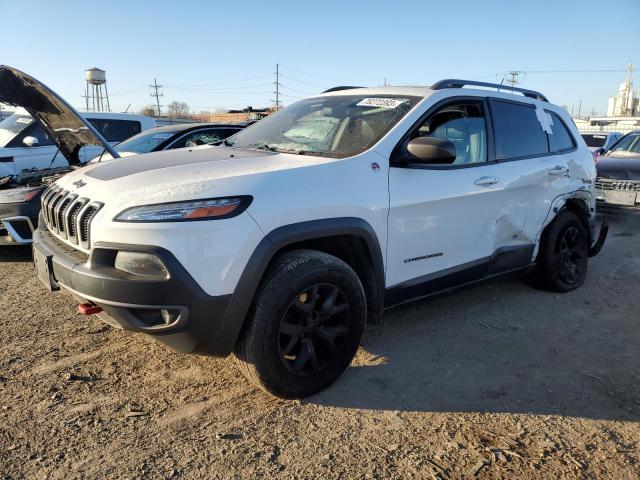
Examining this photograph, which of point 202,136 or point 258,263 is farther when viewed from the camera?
point 202,136

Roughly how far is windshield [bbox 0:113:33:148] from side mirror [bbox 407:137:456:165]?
22.5 feet

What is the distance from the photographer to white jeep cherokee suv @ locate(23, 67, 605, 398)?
2486 millimetres

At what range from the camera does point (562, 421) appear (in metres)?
2.82

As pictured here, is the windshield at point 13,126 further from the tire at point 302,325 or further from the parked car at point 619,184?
the parked car at point 619,184

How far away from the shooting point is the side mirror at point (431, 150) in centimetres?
317

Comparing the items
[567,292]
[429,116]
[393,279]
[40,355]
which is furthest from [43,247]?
[567,292]

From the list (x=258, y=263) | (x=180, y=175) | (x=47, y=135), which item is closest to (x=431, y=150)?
(x=258, y=263)

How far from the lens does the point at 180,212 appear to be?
8.13 feet

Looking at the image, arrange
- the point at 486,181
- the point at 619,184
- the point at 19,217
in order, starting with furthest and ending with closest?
the point at 619,184 < the point at 19,217 < the point at 486,181

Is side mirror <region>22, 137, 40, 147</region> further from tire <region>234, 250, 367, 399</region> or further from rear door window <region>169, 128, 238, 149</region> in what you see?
tire <region>234, 250, 367, 399</region>

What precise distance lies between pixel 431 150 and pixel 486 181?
0.86 meters

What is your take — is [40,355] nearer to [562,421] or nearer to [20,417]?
[20,417]

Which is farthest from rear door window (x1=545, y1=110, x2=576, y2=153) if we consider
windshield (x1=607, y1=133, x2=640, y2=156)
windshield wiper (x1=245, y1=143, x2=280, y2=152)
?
windshield (x1=607, y1=133, x2=640, y2=156)

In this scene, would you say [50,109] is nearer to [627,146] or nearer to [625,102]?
[627,146]
